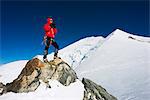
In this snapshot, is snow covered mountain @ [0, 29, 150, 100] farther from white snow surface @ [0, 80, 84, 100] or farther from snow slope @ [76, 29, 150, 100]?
white snow surface @ [0, 80, 84, 100]

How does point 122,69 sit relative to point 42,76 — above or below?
above

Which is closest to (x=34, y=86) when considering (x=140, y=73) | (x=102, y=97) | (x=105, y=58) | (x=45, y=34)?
(x=45, y=34)

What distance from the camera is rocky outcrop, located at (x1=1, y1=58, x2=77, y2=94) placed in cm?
2156

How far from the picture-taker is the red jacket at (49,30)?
21.9 m

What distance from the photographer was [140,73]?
158ft

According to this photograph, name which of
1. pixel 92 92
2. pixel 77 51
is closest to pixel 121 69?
pixel 92 92

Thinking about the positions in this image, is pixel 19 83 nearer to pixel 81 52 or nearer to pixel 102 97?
pixel 102 97

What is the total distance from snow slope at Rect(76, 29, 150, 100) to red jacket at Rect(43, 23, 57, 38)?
17.5m

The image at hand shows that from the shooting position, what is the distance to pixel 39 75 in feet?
72.0

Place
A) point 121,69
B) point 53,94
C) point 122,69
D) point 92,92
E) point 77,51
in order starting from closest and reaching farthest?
point 53,94, point 92,92, point 122,69, point 121,69, point 77,51

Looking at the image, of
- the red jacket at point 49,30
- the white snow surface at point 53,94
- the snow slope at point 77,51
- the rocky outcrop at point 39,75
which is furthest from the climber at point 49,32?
the snow slope at point 77,51

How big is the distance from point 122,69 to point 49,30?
36.0m

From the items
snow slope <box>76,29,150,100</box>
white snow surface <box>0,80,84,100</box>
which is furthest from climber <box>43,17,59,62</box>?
snow slope <box>76,29,150,100</box>

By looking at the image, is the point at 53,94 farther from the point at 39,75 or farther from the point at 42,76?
the point at 39,75
